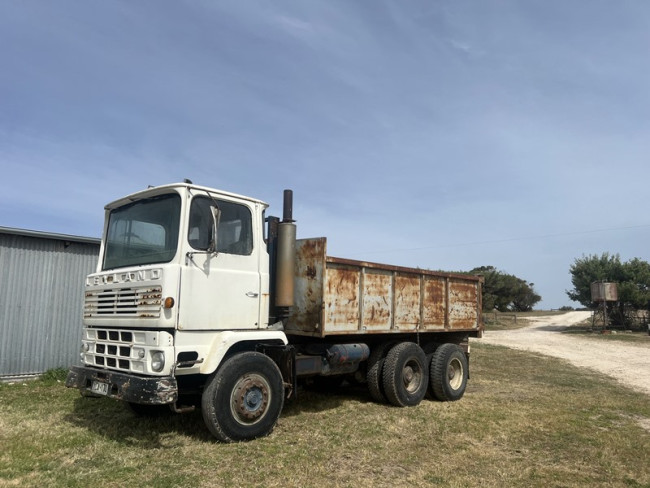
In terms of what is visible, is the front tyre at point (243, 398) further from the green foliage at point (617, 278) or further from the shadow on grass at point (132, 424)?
the green foliage at point (617, 278)

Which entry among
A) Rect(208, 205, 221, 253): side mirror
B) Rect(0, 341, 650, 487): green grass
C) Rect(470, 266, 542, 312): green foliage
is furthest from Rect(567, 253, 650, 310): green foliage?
Rect(208, 205, 221, 253): side mirror

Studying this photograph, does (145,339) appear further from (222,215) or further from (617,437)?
(617,437)

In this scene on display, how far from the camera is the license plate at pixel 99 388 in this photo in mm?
5559

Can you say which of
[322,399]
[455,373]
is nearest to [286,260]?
[322,399]

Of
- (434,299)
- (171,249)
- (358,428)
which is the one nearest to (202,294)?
(171,249)

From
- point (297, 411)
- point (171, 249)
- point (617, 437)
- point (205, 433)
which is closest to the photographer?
point (171, 249)

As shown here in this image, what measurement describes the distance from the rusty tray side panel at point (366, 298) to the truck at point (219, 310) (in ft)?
0.07

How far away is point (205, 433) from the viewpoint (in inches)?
239

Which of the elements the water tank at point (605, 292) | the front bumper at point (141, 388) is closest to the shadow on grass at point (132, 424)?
the front bumper at point (141, 388)

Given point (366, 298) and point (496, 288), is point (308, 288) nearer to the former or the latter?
point (366, 298)

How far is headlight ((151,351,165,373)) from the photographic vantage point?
522 centimetres

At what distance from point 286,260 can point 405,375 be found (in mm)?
3373

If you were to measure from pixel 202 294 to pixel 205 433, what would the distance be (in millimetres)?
1832

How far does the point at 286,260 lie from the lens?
673cm
